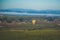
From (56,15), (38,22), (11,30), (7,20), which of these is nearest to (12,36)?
(11,30)

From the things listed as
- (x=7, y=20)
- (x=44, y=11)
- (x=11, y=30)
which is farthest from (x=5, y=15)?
(x=44, y=11)

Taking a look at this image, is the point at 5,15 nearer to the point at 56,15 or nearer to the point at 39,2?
the point at 39,2

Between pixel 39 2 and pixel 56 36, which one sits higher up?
pixel 39 2

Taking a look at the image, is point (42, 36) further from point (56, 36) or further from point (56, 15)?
point (56, 15)

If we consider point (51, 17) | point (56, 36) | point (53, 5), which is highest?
point (53, 5)

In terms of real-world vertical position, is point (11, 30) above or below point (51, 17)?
below

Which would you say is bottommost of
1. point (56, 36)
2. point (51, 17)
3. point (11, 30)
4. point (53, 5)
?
point (56, 36)
